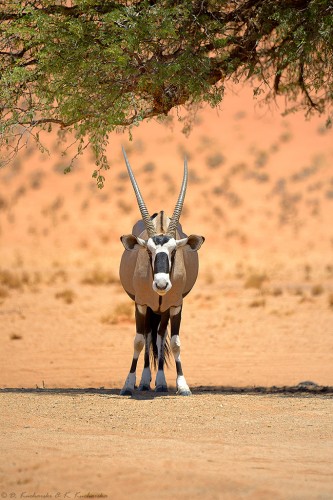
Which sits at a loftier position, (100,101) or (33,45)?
(33,45)

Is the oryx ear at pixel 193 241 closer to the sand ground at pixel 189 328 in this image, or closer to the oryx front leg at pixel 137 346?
the oryx front leg at pixel 137 346

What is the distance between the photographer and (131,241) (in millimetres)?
11133

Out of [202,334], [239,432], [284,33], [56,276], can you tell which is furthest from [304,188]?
[239,432]

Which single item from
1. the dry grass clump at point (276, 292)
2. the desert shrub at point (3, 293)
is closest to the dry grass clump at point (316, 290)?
the dry grass clump at point (276, 292)

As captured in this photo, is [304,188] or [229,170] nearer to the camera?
[304,188]

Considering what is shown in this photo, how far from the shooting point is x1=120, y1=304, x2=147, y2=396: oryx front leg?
11367 mm

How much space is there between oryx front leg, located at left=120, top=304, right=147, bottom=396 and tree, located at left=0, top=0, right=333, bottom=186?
1.64 m

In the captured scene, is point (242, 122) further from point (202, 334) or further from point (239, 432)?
point (239, 432)

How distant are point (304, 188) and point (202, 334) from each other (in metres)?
30.3

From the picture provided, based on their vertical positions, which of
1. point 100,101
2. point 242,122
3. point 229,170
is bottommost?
point 100,101

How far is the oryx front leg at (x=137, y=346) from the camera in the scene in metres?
11.4

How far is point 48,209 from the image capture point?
45.8 meters

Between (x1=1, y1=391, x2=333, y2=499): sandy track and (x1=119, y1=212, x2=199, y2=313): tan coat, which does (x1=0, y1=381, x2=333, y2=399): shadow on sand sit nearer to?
(x1=1, y1=391, x2=333, y2=499): sandy track

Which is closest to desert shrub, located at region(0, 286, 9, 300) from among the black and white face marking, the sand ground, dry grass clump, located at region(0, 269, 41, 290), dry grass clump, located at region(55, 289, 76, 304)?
the sand ground
